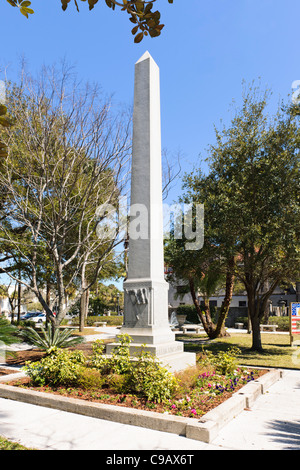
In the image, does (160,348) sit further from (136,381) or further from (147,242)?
(147,242)

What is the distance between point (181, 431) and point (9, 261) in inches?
700

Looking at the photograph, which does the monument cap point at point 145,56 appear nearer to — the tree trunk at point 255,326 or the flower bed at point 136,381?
the flower bed at point 136,381

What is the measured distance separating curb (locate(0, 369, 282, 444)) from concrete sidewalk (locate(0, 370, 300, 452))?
0.28ft

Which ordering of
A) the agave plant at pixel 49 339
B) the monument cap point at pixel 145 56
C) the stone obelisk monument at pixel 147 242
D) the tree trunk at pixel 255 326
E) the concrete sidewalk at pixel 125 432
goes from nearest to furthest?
the concrete sidewalk at pixel 125 432, the stone obelisk monument at pixel 147 242, the monument cap point at pixel 145 56, the agave plant at pixel 49 339, the tree trunk at pixel 255 326

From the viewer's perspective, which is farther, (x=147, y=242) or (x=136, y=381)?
(x=147, y=242)

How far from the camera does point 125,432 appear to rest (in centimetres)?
449

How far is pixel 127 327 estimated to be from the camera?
770 cm

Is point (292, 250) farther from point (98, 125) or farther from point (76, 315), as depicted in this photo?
point (76, 315)

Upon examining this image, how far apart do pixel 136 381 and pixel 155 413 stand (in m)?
0.96

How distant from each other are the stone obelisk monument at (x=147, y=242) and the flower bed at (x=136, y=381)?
2.25 feet

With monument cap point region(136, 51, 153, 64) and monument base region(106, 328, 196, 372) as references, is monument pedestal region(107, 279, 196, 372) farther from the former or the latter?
monument cap point region(136, 51, 153, 64)

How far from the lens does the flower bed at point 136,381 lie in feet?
17.7

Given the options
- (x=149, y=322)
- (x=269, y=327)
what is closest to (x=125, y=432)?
(x=149, y=322)

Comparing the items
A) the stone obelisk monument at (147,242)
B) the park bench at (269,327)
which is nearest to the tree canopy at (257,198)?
the stone obelisk monument at (147,242)
